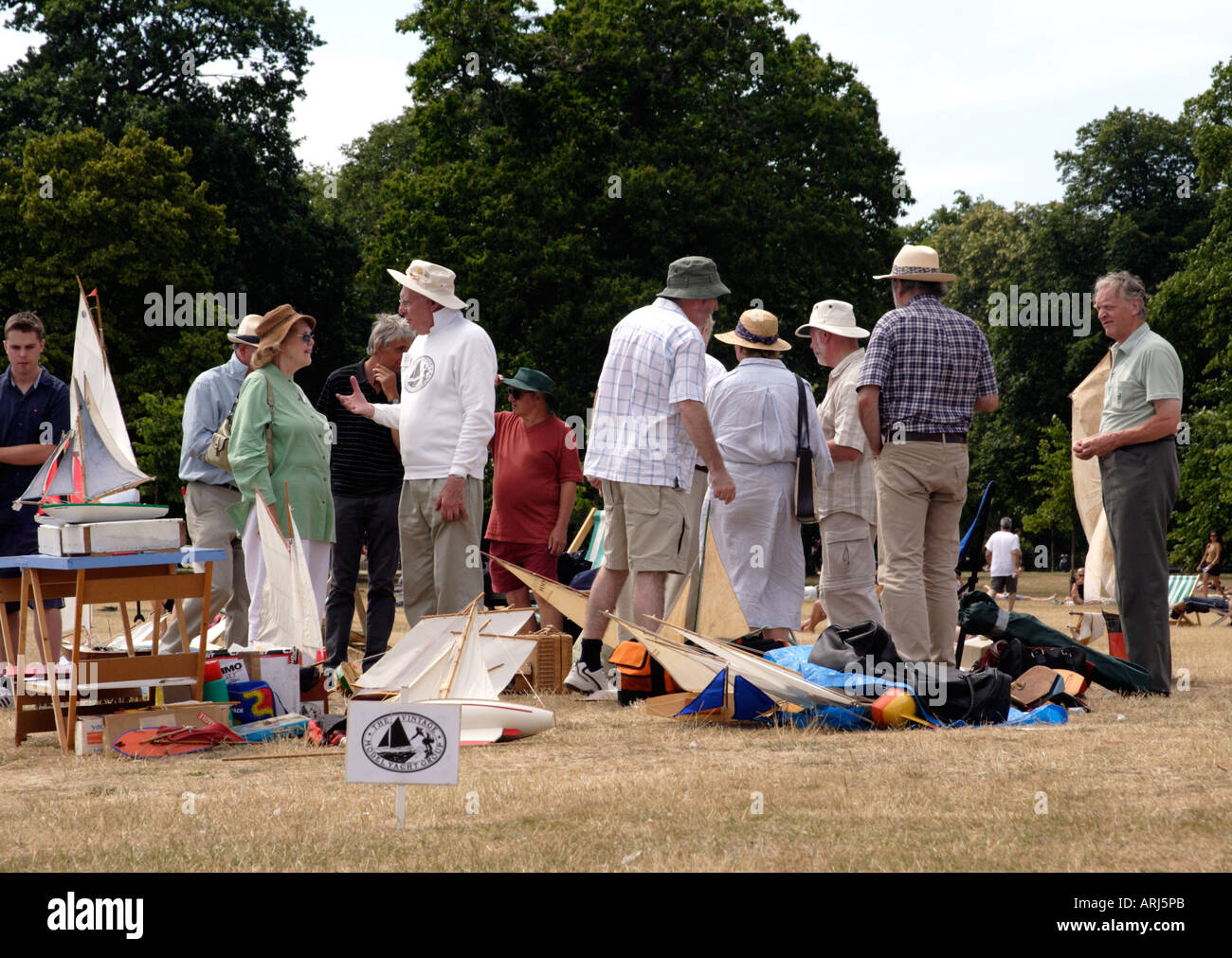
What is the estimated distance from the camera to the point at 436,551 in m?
7.61

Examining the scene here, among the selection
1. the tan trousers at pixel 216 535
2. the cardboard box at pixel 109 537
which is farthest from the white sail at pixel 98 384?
the tan trousers at pixel 216 535

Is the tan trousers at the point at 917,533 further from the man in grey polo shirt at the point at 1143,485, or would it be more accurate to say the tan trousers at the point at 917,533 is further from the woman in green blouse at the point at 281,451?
the woman in green blouse at the point at 281,451

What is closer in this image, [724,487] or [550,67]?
[724,487]

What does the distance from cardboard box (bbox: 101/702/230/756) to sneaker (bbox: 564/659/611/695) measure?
190 cm

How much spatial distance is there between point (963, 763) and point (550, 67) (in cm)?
2614

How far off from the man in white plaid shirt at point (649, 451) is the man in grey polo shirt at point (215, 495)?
7.32ft

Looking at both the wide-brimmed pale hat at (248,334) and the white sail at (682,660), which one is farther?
the wide-brimmed pale hat at (248,334)

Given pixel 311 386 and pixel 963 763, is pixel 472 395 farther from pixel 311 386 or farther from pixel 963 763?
pixel 311 386

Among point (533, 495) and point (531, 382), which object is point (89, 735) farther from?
point (531, 382)

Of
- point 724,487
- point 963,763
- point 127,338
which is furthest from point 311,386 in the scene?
point 963,763

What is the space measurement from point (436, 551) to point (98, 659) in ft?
6.31

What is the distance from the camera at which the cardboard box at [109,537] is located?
584 cm

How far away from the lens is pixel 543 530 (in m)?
8.83

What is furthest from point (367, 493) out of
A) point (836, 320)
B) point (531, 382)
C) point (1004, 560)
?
point (1004, 560)
